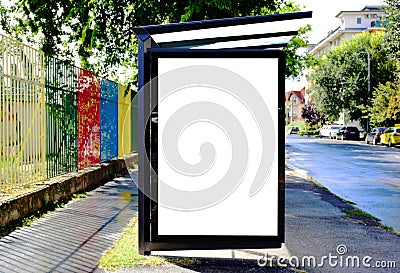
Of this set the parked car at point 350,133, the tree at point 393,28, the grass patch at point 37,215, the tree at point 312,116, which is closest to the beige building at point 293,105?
the tree at point 312,116

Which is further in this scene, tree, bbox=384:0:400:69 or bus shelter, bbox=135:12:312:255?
tree, bbox=384:0:400:69

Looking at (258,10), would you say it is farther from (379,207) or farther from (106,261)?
(106,261)

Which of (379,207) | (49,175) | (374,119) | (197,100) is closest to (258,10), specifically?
(379,207)

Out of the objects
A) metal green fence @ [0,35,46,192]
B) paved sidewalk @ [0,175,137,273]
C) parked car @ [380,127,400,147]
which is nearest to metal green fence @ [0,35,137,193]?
metal green fence @ [0,35,46,192]

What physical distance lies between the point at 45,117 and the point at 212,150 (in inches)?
205

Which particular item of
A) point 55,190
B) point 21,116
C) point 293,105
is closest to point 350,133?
point 55,190

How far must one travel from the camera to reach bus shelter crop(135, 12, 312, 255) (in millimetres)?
5746

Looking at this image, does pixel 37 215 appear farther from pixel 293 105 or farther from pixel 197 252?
pixel 293 105

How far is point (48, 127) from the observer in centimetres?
1042

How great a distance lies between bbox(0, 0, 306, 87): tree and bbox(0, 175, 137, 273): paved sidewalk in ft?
13.6

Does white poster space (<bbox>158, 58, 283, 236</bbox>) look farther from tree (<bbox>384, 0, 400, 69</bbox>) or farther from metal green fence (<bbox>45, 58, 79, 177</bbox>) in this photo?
tree (<bbox>384, 0, 400, 69</bbox>)

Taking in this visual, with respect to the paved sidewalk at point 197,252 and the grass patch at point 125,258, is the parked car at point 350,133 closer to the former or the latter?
the paved sidewalk at point 197,252

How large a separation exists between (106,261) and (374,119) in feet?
149

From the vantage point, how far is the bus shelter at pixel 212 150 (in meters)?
5.75
